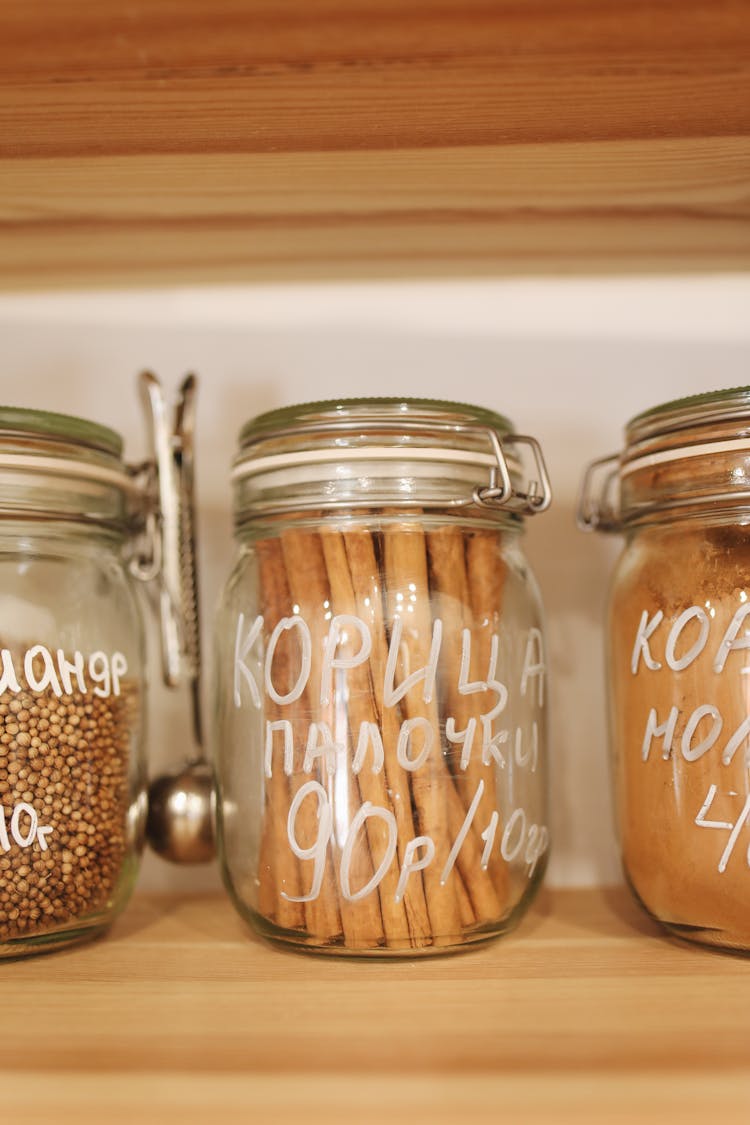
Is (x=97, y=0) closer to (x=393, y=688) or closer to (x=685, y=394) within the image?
(x=393, y=688)

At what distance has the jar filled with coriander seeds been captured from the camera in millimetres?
479

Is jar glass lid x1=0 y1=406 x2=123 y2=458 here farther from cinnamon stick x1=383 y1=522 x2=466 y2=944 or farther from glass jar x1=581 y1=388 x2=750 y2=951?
glass jar x1=581 y1=388 x2=750 y2=951

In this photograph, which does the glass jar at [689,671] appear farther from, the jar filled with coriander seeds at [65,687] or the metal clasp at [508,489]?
the jar filled with coriander seeds at [65,687]

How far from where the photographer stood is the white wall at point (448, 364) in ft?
2.15

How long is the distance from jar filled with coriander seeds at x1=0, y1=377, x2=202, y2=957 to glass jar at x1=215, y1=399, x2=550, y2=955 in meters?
0.06

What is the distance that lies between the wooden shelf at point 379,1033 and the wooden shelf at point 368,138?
389 millimetres

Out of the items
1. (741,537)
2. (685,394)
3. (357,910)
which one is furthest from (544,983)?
(685,394)

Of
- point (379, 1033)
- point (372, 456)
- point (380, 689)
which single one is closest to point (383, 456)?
point (372, 456)

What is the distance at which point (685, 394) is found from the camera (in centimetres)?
66

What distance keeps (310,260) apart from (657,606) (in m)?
0.33

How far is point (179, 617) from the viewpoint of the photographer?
61 cm

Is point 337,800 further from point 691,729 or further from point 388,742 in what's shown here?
point 691,729

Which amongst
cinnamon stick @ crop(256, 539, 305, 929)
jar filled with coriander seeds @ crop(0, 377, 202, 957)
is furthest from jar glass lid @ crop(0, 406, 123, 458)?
cinnamon stick @ crop(256, 539, 305, 929)

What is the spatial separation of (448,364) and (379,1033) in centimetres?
42
